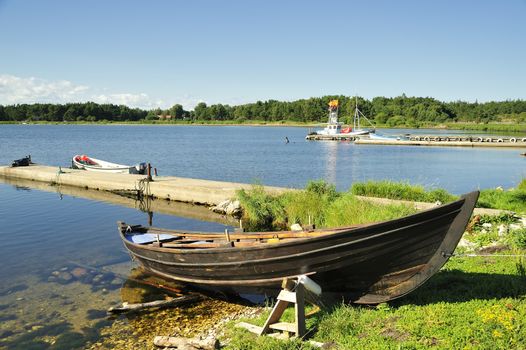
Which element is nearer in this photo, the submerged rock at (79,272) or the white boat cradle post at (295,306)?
the white boat cradle post at (295,306)

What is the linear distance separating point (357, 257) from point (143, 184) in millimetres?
16873

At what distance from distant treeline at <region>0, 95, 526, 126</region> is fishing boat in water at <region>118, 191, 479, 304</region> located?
126 metres

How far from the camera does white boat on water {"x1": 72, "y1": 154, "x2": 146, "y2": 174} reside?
26969 mm

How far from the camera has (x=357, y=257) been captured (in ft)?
23.0

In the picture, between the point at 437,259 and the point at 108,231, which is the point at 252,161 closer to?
the point at 108,231

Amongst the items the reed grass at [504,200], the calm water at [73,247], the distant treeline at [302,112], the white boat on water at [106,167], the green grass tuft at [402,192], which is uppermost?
the distant treeline at [302,112]

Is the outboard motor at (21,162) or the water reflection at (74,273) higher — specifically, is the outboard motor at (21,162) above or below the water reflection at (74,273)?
above

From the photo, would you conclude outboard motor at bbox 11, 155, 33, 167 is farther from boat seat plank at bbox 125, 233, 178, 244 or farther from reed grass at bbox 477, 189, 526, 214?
reed grass at bbox 477, 189, 526, 214

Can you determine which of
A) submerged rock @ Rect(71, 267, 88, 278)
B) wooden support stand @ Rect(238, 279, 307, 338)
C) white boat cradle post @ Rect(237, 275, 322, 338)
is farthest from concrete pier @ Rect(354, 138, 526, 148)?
wooden support stand @ Rect(238, 279, 307, 338)

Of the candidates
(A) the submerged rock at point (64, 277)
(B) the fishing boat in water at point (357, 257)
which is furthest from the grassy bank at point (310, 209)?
(A) the submerged rock at point (64, 277)

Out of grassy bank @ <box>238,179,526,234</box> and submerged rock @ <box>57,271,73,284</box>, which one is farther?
grassy bank @ <box>238,179,526,234</box>

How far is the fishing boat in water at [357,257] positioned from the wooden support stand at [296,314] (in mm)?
554

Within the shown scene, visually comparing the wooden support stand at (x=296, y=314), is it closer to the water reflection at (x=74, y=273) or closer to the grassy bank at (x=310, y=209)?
the water reflection at (x=74, y=273)

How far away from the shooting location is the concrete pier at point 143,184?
19745mm
